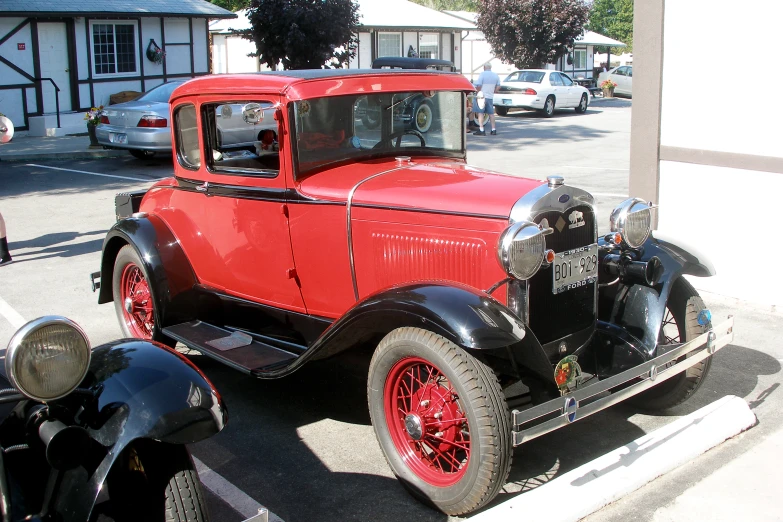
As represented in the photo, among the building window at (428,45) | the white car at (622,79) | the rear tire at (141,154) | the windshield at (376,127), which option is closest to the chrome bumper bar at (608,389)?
the windshield at (376,127)

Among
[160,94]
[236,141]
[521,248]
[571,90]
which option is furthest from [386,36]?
[521,248]

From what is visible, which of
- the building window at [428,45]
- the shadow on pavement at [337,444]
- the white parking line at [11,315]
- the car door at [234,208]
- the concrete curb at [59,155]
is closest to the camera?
the shadow on pavement at [337,444]

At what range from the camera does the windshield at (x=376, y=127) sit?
14.8 feet

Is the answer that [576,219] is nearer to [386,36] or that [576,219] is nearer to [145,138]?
[145,138]

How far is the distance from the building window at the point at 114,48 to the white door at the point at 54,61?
2.50 feet

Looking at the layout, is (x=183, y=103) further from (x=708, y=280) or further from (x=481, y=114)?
(x=481, y=114)

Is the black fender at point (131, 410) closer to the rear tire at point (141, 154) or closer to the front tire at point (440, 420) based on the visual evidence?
the front tire at point (440, 420)

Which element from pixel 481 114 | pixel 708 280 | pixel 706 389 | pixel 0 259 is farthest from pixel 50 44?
pixel 706 389

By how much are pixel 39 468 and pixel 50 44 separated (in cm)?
1930

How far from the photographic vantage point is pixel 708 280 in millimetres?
6945


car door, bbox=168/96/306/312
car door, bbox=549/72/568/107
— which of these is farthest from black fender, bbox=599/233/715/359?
car door, bbox=549/72/568/107

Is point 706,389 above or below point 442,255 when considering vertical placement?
below

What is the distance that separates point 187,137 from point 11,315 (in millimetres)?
2391

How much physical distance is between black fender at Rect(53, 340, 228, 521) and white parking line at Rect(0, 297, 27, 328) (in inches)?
141
